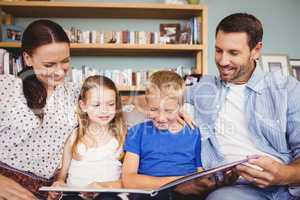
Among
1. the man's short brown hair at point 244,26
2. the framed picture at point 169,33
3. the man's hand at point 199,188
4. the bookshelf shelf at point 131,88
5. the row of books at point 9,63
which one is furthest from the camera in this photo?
the framed picture at point 169,33

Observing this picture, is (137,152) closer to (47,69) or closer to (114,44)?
(47,69)

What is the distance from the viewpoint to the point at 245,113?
1.54 metres

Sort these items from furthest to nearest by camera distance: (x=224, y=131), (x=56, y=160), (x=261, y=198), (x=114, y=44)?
(x=114, y=44) → (x=224, y=131) → (x=56, y=160) → (x=261, y=198)

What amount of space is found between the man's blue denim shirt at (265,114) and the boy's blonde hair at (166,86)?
0.13 metres

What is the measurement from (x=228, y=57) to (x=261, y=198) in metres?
0.58

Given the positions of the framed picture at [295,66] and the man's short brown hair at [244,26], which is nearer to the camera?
the man's short brown hair at [244,26]

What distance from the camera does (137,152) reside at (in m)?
1.49

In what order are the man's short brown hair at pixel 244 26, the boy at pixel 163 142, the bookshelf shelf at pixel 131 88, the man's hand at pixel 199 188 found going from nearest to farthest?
the man's hand at pixel 199 188 < the boy at pixel 163 142 < the man's short brown hair at pixel 244 26 < the bookshelf shelf at pixel 131 88

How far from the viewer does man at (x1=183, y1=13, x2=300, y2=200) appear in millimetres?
1352

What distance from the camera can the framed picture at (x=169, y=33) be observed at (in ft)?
10.4

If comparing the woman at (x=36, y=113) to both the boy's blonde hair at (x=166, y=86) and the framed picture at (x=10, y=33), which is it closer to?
the boy's blonde hair at (x=166, y=86)

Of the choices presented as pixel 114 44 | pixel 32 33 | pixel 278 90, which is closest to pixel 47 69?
pixel 32 33

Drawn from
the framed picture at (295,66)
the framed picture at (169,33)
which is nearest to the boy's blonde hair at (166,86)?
the framed picture at (169,33)

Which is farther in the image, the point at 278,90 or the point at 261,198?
the point at 278,90
